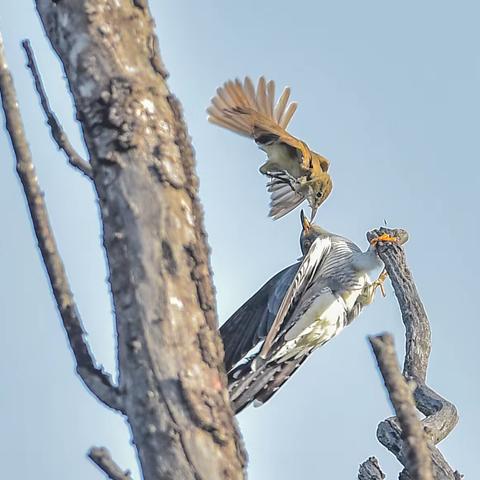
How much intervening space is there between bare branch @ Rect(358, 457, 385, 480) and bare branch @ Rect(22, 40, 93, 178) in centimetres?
258

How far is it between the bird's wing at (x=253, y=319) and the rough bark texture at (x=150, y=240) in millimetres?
3052

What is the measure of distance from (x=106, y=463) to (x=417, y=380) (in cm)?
339

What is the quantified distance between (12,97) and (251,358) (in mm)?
3193

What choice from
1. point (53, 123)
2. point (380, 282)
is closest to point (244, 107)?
point (380, 282)

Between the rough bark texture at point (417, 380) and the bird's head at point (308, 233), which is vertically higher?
the bird's head at point (308, 233)

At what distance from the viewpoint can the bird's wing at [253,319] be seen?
5.54 meters

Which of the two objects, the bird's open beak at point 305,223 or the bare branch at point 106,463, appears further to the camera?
the bird's open beak at point 305,223

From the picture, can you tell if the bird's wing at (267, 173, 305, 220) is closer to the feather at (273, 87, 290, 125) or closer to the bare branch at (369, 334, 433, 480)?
the feather at (273, 87, 290, 125)

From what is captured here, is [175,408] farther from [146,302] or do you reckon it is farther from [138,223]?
[138,223]

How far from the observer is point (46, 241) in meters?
2.40

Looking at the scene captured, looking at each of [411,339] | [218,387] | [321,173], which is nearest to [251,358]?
[411,339]

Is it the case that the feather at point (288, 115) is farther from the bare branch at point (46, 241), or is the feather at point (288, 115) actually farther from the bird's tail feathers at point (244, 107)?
the bare branch at point (46, 241)

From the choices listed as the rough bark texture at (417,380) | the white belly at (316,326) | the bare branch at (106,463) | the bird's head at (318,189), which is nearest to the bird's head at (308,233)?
the white belly at (316,326)

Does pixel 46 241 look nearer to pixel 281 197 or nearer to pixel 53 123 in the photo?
pixel 53 123
